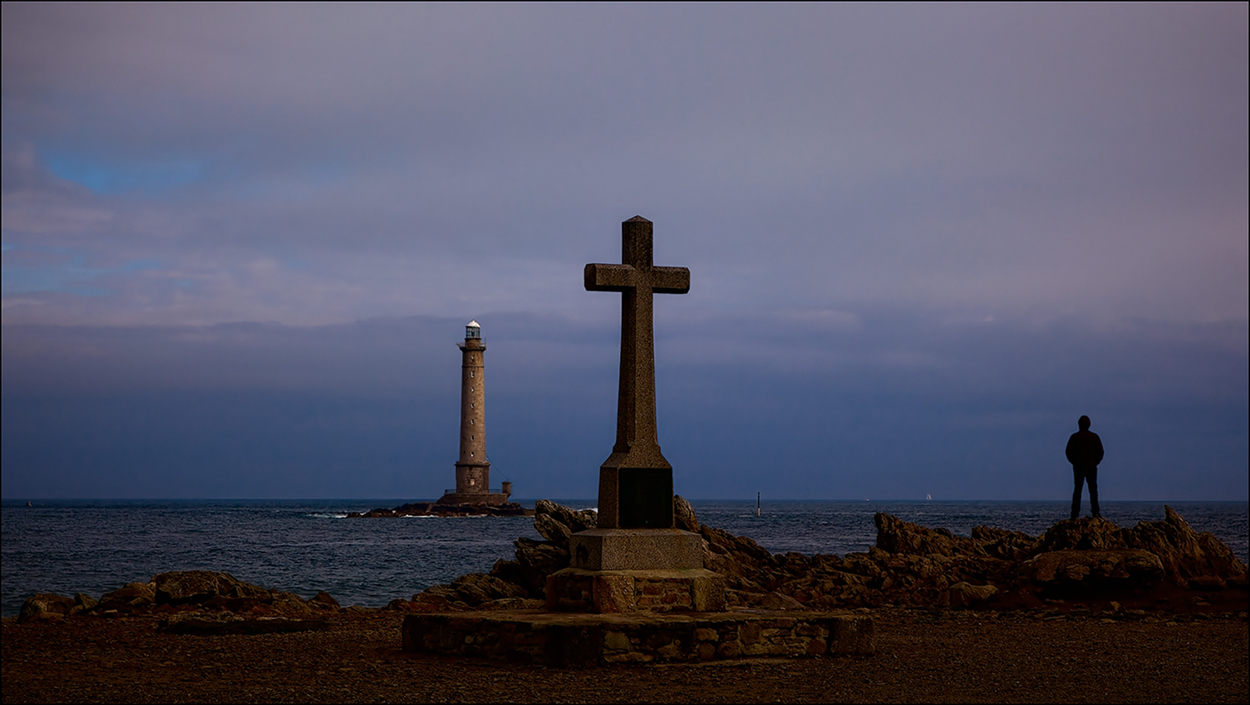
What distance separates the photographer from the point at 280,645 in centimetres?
1262

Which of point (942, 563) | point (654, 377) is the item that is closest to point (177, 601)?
point (654, 377)

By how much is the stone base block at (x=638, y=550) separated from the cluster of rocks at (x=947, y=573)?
13.3ft

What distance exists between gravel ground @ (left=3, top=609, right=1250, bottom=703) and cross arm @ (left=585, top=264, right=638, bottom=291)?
3911 mm

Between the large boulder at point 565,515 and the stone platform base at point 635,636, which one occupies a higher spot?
the large boulder at point 565,515

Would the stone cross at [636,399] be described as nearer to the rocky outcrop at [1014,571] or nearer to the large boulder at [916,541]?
the rocky outcrop at [1014,571]

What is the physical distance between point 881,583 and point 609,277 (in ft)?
30.6

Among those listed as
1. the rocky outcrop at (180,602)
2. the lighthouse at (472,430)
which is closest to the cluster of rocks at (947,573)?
the rocky outcrop at (180,602)

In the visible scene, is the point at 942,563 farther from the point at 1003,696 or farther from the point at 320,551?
the point at 320,551

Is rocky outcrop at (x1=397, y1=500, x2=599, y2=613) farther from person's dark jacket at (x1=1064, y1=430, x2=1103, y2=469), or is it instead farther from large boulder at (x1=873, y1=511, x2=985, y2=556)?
person's dark jacket at (x1=1064, y1=430, x2=1103, y2=469)

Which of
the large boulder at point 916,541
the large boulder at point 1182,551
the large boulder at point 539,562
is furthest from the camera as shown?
the large boulder at point 916,541

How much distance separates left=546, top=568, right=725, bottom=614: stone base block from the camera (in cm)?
1156

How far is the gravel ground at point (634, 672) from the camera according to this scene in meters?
9.11

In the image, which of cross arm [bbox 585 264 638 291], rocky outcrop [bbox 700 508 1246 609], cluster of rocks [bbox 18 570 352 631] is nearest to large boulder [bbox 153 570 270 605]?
cluster of rocks [bbox 18 570 352 631]

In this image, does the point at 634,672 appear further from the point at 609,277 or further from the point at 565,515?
the point at 565,515
